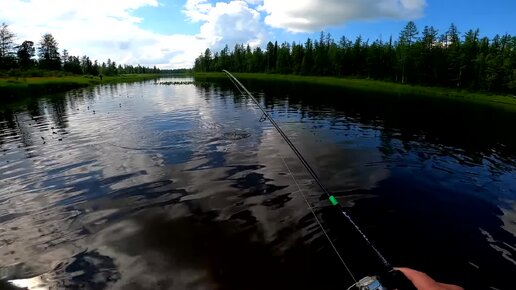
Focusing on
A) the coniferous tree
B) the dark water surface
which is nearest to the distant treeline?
the dark water surface

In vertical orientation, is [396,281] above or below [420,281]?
above

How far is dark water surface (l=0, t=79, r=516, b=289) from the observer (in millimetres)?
9516

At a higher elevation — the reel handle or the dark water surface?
the reel handle

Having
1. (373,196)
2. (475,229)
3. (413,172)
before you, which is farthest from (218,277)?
(413,172)

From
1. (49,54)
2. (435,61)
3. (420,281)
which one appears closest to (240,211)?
(420,281)

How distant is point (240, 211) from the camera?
42.9 ft

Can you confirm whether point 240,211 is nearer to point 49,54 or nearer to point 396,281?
point 396,281

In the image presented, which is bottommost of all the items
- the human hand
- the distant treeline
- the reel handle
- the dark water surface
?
the dark water surface

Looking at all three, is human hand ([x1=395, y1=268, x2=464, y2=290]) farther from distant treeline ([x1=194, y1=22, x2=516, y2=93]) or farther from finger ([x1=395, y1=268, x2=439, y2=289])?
distant treeline ([x1=194, y1=22, x2=516, y2=93])

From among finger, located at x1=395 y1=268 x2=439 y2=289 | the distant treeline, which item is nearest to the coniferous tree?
the distant treeline

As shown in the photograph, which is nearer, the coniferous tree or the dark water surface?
the dark water surface

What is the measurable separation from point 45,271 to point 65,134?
22946 mm

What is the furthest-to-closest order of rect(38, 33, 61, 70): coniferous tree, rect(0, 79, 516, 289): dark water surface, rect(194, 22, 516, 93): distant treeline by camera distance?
rect(38, 33, 61, 70): coniferous tree → rect(194, 22, 516, 93): distant treeline → rect(0, 79, 516, 289): dark water surface

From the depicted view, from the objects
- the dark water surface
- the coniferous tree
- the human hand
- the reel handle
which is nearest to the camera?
the reel handle
